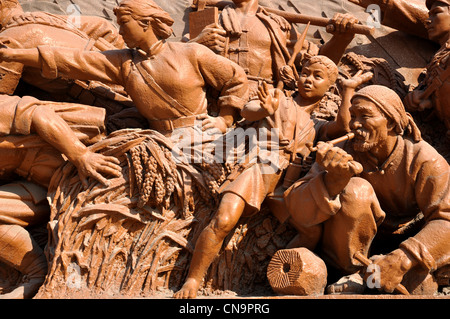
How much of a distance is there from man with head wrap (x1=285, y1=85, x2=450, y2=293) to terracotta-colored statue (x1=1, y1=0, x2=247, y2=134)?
100cm

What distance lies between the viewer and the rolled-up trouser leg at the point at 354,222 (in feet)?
15.5

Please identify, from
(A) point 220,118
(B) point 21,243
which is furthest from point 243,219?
(B) point 21,243

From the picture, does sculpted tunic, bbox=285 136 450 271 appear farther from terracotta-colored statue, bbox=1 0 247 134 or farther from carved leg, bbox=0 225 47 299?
carved leg, bbox=0 225 47 299

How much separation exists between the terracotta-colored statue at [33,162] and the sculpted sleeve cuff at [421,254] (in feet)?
6.91

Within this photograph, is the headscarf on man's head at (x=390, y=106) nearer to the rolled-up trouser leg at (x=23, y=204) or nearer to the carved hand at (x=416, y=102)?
the carved hand at (x=416, y=102)

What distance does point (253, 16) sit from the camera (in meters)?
6.12

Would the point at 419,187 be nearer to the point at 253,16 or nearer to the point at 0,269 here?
Result: the point at 253,16

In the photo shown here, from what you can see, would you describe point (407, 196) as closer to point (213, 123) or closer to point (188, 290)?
point (213, 123)

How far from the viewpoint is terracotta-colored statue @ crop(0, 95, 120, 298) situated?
5148 mm

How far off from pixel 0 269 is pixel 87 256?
2.53 feet

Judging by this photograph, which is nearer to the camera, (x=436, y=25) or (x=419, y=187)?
(x=419, y=187)

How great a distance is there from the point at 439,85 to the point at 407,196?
110cm

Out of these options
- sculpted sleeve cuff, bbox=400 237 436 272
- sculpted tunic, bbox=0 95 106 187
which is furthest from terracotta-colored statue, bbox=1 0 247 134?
sculpted sleeve cuff, bbox=400 237 436 272

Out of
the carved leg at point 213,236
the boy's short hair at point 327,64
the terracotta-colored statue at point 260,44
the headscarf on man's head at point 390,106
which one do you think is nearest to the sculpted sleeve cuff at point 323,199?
the carved leg at point 213,236
